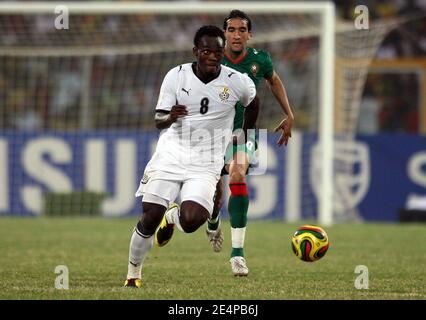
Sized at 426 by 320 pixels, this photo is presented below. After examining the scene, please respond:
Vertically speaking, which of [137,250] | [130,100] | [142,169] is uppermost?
[130,100]

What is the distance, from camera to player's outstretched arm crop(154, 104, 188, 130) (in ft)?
24.6

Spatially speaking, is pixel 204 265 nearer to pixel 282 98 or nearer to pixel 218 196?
pixel 218 196

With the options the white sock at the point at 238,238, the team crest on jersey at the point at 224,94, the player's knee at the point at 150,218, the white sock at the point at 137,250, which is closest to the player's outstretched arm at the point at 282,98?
the white sock at the point at 238,238

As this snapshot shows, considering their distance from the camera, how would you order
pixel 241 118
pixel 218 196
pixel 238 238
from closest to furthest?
1. pixel 238 238
2. pixel 241 118
3. pixel 218 196

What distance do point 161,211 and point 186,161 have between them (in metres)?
0.50

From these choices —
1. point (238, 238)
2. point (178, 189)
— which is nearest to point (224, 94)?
point (178, 189)

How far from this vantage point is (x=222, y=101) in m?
8.02

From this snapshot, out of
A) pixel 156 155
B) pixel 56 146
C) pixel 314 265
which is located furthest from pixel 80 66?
pixel 156 155

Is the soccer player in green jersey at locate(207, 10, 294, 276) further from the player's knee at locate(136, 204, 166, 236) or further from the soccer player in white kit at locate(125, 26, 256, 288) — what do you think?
the player's knee at locate(136, 204, 166, 236)

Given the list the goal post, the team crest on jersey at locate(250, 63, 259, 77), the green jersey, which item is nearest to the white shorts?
the green jersey

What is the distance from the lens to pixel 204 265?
9.81 meters

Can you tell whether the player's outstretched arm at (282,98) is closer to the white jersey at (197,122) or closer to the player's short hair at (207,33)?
the white jersey at (197,122)

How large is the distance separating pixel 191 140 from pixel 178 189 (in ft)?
1.33

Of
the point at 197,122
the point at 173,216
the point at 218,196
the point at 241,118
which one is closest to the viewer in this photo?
the point at 197,122
